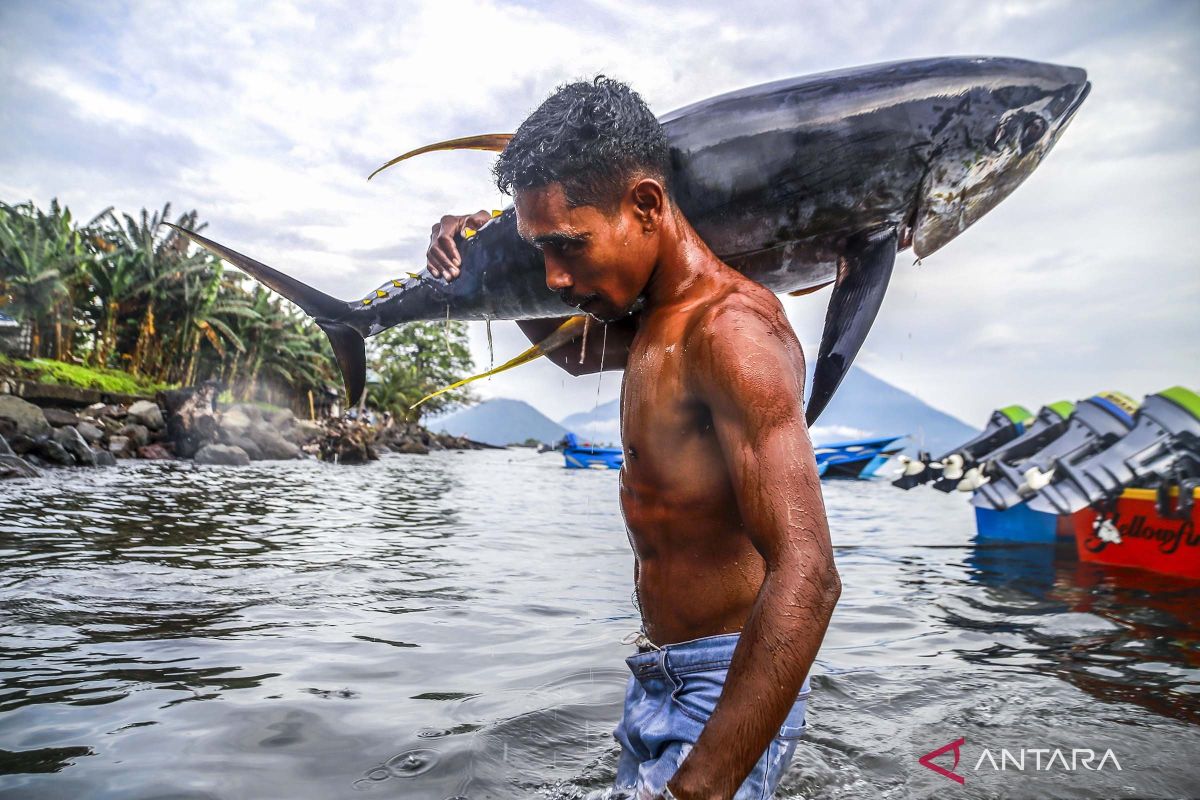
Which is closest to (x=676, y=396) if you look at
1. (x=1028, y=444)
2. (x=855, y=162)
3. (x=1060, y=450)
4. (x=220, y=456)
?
(x=855, y=162)

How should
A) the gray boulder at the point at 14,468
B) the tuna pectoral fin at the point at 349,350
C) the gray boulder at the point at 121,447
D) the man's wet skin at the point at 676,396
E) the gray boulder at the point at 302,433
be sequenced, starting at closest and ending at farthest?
the man's wet skin at the point at 676,396 → the tuna pectoral fin at the point at 349,350 → the gray boulder at the point at 14,468 → the gray boulder at the point at 121,447 → the gray boulder at the point at 302,433

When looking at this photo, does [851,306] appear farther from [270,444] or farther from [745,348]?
[270,444]

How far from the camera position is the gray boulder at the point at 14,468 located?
11164mm

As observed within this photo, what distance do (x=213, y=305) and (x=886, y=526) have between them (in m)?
27.9

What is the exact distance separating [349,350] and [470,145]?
41.0 inches

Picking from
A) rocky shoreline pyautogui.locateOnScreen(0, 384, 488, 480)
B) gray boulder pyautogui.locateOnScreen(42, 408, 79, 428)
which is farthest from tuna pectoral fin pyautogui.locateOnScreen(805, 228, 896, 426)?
gray boulder pyautogui.locateOnScreen(42, 408, 79, 428)

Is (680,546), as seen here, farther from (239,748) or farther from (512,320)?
(239,748)

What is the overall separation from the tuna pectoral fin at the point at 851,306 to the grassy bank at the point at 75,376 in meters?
23.2

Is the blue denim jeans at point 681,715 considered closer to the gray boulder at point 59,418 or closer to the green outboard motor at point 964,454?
the green outboard motor at point 964,454

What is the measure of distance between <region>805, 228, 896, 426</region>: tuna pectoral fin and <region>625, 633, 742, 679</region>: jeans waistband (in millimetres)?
548

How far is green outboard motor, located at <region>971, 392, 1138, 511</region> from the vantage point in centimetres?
828

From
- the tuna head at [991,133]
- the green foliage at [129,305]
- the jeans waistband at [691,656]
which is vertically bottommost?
the jeans waistband at [691,656]

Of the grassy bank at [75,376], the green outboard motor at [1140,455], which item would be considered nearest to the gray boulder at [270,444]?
the grassy bank at [75,376]

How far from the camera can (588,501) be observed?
15547 mm
